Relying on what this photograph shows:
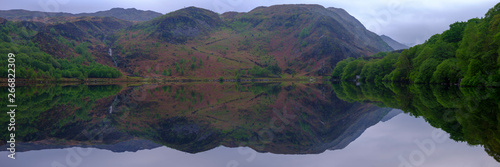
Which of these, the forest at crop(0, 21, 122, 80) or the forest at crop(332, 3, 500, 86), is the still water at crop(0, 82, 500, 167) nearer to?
the forest at crop(332, 3, 500, 86)

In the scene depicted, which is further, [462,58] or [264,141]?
[462,58]

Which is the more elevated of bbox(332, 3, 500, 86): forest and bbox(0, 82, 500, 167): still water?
bbox(332, 3, 500, 86): forest

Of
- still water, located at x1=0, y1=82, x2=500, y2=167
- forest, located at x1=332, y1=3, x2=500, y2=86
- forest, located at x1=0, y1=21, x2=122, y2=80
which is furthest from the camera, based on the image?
forest, located at x1=0, y1=21, x2=122, y2=80

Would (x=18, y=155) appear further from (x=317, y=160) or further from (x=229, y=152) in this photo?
(x=317, y=160)

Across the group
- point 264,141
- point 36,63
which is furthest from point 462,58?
A: point 36,63

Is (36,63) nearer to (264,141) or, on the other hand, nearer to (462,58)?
(264,141)

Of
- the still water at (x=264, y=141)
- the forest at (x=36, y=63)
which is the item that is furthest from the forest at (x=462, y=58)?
the forest at (x=36, y=63)

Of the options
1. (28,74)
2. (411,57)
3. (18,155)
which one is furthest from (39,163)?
(28,74)

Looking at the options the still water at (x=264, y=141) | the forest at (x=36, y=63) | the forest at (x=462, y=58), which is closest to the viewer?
the still water at (x=264, y=141)

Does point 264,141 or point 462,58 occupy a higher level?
point 462,58

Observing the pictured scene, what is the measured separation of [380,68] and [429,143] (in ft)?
333

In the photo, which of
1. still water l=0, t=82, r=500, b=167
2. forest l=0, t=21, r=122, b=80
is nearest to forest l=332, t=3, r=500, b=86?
still water l=0, t=82, r=500, b=167

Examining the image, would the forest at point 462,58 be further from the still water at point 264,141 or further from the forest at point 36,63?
the forest at point 36,63

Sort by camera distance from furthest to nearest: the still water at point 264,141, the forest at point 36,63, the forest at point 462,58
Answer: the forest at point 36,63
the forest at point 462,58
the still water at point 264,141
